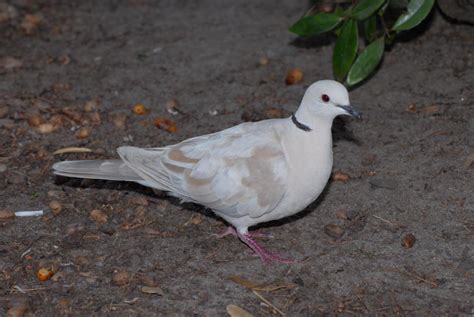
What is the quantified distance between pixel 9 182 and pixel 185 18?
8.75ft

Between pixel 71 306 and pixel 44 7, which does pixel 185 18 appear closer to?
pixel 44 7

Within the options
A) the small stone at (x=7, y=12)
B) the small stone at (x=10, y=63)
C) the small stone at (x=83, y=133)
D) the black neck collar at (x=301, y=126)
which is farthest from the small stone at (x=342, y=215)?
the small stone at (x=7, y=12)

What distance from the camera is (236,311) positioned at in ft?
11.6

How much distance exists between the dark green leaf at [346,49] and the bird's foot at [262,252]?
1579 millimetres

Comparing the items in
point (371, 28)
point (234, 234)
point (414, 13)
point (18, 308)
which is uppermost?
point (414, 13)

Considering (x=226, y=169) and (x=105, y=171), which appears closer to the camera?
(x=226, y=169)

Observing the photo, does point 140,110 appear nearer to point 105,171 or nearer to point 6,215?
point 105,171

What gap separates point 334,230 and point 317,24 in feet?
5.21

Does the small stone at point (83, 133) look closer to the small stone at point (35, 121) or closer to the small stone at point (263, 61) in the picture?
the small stone at point (35, 121)

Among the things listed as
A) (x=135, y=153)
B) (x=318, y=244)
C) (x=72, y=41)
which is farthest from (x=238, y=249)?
(x=72, y=41)

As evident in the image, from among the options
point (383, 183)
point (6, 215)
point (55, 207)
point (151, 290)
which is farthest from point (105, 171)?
point (383, 183)

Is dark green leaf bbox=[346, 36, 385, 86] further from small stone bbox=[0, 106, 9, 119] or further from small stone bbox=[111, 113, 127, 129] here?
small stone bbox=[0, 106, 9, 119]

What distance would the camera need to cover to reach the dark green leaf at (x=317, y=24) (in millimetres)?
5027

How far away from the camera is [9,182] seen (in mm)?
4664
